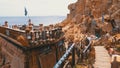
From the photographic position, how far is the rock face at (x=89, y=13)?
1779 inches

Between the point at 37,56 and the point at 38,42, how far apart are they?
94 cm

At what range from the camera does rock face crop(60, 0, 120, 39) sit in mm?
45188

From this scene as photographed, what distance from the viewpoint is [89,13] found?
6250 cm

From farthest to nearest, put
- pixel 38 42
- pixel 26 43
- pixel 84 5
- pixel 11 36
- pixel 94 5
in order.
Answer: pixel 84 5
pixel 94 5
pixel 11 36
pixel 38 42
pixel 26 43

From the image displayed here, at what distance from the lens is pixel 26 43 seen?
13656 millimetres

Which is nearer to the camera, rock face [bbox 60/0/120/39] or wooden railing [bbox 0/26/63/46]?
wooden railing [bbox 0/26/63/46]

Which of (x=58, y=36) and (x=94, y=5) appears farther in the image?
(x=94, y=5)

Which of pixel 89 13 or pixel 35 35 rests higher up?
pixel 89 13

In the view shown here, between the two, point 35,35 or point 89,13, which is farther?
point 89,13

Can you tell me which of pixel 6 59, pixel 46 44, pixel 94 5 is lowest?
pixel 6 59

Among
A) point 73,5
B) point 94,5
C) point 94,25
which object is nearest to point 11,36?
point 94,25

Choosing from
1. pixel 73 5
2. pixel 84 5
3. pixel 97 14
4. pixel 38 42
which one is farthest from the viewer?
pixel 73 5

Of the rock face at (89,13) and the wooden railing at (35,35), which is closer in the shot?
the wooden railing at (35,35)

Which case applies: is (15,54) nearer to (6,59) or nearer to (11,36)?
(11,36)
